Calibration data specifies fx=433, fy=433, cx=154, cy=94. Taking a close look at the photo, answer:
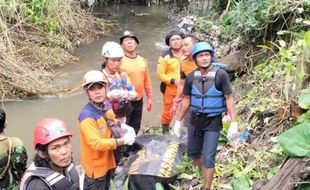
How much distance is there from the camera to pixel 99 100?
3.86 m

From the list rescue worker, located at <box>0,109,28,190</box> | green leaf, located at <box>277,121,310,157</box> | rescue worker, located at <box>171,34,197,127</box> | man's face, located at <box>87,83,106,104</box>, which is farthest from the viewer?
rescue worker, located at <box>171,34,197,127</box>

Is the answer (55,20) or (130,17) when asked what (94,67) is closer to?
(55,20)

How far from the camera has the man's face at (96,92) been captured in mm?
3842

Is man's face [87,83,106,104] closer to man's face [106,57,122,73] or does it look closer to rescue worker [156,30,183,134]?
man's face [106,57,122,73]

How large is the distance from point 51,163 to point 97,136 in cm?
112

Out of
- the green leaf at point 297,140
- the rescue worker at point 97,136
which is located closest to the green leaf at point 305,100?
the green leaf at point 297,140

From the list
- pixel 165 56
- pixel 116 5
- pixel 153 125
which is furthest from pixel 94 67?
pixel 116 5

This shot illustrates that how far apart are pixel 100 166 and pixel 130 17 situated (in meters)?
12.0

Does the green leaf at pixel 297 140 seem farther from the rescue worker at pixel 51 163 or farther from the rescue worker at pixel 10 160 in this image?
the rescue worker at pixel 10 160

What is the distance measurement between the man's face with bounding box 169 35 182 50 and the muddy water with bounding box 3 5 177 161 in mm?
1639

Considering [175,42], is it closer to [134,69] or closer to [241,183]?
[134,69]

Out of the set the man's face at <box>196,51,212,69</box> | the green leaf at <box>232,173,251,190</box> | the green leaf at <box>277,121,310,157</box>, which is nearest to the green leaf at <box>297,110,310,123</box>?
the green leaf at <box>277,121,310,157</box>

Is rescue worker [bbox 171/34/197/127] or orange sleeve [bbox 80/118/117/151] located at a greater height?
rescue worker [bbox 171/34/197/127]

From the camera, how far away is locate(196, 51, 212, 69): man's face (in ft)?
12.9
